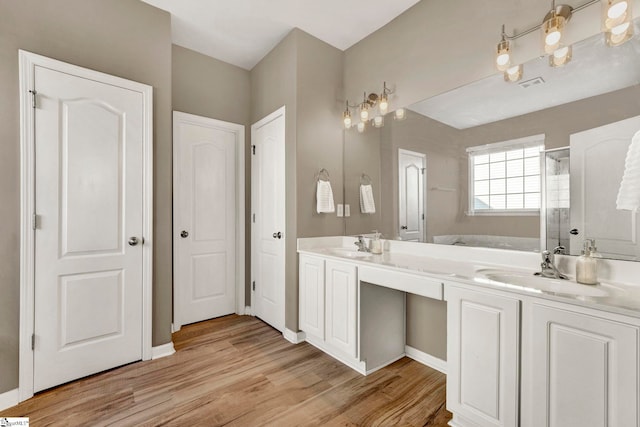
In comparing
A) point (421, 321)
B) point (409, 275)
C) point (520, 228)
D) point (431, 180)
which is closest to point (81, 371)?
point (409, 275)

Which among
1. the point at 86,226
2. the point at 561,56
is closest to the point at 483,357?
the point at 561,56

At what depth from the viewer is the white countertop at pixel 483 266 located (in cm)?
116

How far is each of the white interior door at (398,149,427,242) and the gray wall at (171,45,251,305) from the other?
1.76m

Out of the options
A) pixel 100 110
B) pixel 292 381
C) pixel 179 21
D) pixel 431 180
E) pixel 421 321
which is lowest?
pixel 292 381

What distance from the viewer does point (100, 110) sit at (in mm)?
2109

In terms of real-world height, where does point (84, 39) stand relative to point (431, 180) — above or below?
above

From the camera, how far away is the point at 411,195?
2.37 m

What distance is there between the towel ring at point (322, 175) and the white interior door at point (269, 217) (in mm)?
333

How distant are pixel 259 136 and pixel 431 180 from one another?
1.90 m

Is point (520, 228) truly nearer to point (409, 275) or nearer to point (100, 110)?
point (409, 275)

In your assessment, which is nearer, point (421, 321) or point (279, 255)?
point (421, 321)

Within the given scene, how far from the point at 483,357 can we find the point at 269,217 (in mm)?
2173

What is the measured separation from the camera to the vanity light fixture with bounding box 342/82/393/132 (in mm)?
2521

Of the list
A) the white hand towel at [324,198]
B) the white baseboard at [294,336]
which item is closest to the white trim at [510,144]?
the white hand towel at [324,198]
